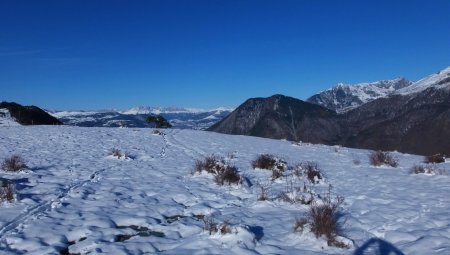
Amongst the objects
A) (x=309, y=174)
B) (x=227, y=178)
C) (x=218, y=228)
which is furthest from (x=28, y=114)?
(x=218, y=228)

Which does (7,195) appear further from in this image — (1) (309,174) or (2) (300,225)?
(1) (309,174)

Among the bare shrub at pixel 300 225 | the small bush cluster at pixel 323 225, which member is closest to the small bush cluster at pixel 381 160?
the small bush cluster at pixel 323 225

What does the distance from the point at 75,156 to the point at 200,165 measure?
507 cm

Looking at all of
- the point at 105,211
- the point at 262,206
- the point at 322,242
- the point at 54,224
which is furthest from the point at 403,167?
the point at 54,224

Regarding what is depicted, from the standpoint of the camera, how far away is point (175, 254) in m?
5.84

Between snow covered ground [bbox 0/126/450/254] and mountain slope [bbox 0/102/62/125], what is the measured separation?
35.8m

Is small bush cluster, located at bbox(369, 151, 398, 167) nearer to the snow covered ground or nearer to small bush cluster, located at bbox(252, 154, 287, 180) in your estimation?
the snow covered ground

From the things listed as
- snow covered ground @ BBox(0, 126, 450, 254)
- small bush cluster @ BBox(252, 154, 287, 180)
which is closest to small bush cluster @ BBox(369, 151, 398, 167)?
snow covered ground @ BBox(0, 126, 450, 254)

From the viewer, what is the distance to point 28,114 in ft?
162

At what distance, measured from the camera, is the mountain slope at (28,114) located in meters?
46.7

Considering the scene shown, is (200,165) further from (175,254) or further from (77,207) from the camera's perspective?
(175,254)

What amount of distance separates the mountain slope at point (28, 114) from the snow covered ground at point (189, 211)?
117ft

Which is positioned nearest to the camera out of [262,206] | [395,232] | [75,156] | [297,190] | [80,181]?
[395,232]

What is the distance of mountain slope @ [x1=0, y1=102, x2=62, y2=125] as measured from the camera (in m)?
46.7
